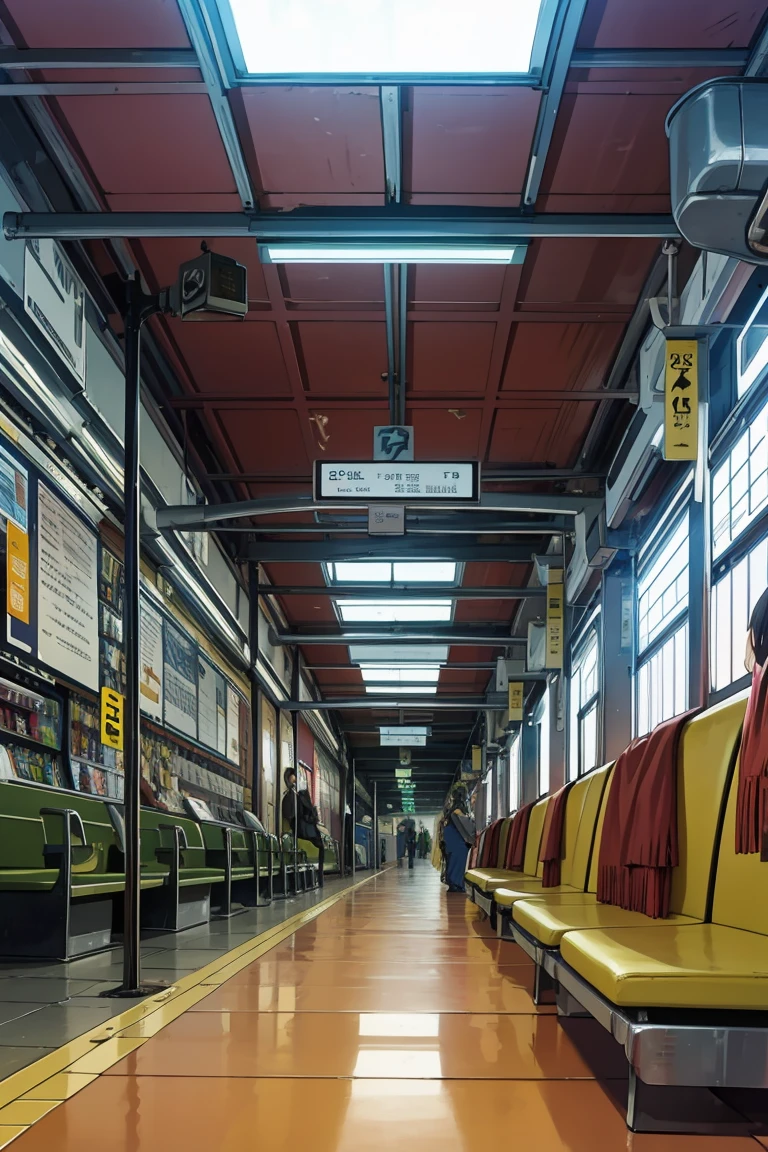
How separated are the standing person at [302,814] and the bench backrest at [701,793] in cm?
1147

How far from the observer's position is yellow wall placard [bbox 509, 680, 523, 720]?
52.5ft

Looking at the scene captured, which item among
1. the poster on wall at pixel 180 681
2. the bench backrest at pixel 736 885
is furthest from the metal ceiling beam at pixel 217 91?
the poster on wall at pixel 180 681

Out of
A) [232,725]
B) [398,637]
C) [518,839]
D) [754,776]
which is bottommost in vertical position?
[518,839]

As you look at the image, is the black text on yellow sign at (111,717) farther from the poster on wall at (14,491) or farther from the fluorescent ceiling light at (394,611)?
the fluorescent ceiling light at (394,611)

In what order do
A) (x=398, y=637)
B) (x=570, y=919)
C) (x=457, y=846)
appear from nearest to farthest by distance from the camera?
(x=570, y=919) → (x=457, y=846) → (x=398, y=637)

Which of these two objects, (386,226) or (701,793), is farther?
(386,226)

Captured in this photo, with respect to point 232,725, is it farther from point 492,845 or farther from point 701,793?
point 701,793

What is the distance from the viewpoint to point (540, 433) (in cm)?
927

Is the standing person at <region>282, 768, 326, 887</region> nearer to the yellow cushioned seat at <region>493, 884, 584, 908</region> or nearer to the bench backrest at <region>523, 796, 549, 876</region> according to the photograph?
the bench backrest at <region>523, 796, 549, 876</region>

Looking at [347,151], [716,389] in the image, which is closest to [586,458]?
[716,389]

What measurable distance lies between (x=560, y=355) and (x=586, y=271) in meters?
1.16

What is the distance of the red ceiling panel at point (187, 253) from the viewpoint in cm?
650

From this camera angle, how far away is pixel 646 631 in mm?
8648

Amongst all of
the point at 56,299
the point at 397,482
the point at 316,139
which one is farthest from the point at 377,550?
the point at 316,139
